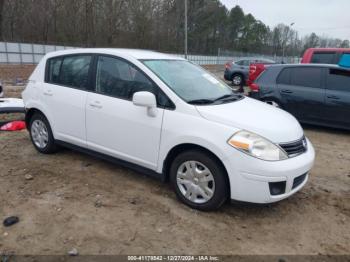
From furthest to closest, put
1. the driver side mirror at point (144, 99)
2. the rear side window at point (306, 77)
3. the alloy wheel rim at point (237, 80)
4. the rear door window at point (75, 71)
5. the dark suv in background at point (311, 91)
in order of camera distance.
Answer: the alloy wheel rim at point (237, 80), the rear side window at point (306, 77), the dark suv in background at point (311, 91), the rear door window at point (75, 71), the driver side mirror at point (144, 99)

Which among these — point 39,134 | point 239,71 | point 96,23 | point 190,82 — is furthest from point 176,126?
point 96,23

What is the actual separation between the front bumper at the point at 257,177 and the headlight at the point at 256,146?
0.17 feet

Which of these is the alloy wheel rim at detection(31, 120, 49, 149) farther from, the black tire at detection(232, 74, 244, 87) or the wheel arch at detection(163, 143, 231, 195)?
the black tire at detection(232, 74, 244, 87)

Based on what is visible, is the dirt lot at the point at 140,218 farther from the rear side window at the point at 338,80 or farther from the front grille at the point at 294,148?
the rear side window at the point at 338,80

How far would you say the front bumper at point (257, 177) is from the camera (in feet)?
10.6

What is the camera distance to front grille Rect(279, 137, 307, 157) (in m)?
3.44

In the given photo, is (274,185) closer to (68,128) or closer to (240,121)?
(240,121)

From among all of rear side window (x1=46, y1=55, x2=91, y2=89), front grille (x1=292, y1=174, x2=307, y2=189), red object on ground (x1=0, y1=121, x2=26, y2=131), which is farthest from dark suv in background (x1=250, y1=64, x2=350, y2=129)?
red object on ground (x1=0, y1=121, x2=26, y2=131)

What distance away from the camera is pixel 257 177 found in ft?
10.6

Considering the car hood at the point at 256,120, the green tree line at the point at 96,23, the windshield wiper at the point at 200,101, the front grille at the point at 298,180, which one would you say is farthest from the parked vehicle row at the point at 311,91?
the green tree line at the point at 96,23

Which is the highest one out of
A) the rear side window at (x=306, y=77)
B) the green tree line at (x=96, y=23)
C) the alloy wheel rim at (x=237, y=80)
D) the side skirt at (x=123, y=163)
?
the green tree line at (x=96, y=23)

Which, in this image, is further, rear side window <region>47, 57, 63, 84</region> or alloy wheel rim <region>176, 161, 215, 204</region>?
rear side window <region>47, 57, 63, 84</region>

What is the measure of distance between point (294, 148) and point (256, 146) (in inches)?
21.3

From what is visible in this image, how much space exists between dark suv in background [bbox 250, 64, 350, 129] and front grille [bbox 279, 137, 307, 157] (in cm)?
388
